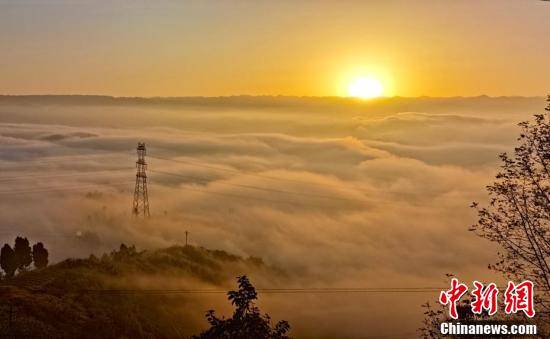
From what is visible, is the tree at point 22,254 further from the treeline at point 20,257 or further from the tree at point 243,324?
the tree at point 243,324

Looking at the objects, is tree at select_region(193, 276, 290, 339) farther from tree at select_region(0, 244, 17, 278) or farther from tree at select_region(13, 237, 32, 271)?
tree at select_region(13, 237, 32, 271)

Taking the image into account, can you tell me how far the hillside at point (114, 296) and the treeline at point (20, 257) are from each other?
63.4 feet

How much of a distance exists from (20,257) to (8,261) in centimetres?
297

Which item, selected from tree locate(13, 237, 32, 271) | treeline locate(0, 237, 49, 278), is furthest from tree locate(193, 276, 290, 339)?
tree locate(13, 237, 32, 271)

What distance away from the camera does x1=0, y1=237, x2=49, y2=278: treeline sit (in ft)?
424

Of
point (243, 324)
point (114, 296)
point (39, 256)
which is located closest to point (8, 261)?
point (39, 256)

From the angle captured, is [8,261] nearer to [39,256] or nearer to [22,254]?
[22,254]

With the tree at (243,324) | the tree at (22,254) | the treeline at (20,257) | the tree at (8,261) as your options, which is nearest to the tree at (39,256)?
the treeline at (20,257)

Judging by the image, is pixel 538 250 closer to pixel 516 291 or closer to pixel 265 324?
pixel 516 291

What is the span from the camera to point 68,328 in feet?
225

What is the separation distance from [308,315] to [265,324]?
4866 inches

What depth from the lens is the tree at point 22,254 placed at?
434 ft

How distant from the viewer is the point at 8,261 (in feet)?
427

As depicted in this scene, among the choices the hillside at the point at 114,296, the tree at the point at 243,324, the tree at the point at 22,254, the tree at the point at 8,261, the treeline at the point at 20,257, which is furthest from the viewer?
the tree at the point at 22,254
